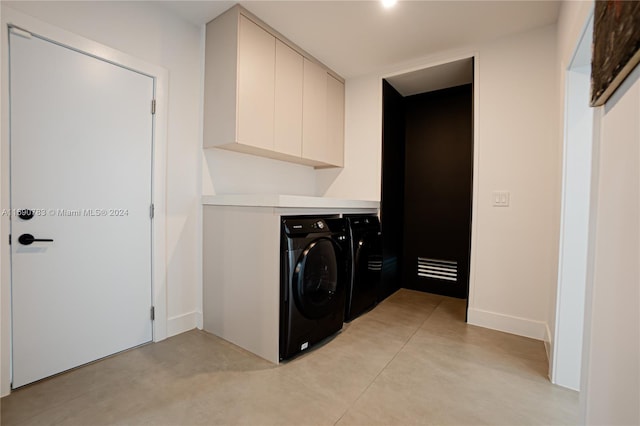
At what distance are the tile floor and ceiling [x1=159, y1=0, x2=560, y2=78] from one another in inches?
99.6

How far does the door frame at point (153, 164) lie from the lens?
4.90 feet

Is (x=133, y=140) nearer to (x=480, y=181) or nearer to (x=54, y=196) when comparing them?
(x=54, y=196)

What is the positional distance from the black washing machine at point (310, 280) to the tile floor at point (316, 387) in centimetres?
14

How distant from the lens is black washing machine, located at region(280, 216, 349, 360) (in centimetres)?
184

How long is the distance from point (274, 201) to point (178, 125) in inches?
45.5

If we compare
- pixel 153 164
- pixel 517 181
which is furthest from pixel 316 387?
pixel 517 181

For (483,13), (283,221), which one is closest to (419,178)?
(483,13)

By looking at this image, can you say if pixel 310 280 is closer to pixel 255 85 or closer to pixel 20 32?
pixel 255 85

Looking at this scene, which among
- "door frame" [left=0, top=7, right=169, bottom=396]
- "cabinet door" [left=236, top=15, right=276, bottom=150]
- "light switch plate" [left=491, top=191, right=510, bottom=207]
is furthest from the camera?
"light switch plate" [left=491, top=191, right=510, bottom=207]

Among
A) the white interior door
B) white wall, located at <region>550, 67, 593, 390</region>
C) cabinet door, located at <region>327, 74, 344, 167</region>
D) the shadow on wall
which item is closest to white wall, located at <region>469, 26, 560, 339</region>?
white wall, located at <region>550, 67, 593, 390</region>

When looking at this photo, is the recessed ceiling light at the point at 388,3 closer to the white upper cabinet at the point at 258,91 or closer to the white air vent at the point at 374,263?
the white upper cabinet at the point at 258,91

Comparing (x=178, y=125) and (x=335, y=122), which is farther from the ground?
(x=335, y=122)

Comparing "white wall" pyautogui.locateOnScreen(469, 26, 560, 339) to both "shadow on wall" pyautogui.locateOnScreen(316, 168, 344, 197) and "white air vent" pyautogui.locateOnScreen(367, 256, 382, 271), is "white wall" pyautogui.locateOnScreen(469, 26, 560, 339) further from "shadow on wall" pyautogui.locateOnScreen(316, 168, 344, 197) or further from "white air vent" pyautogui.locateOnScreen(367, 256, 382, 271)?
"shadow on wall" pyautogui.locateOnScreen(316, 168, 344, 197)

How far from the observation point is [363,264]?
2.61 metres
